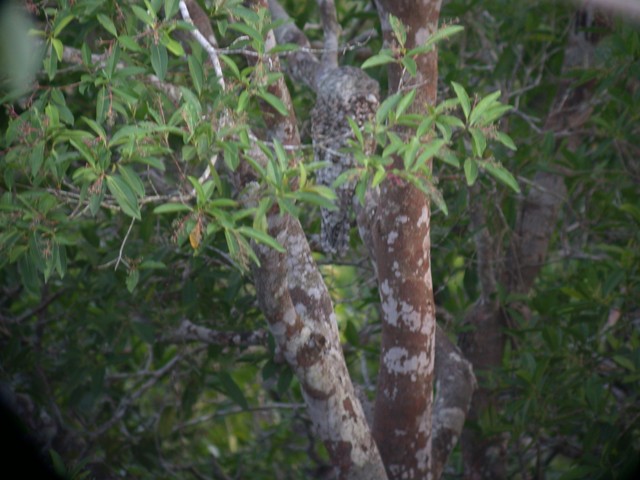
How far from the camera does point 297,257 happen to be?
2293 millimetres

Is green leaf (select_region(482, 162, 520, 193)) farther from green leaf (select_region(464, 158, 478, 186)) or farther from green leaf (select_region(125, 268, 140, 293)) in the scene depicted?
green leaf (select_region(125, 268, 140, 293))

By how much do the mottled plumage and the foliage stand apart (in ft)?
0.66

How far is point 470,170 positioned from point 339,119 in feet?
2.16

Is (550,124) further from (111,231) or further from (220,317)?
(111,231)

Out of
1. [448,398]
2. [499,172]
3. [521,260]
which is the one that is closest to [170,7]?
[499,172]

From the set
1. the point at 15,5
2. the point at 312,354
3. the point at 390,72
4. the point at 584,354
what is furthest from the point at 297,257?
the point at 584,354

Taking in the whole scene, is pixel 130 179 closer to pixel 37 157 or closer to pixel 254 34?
pixel 37 157

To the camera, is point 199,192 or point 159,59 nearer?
point 199,192

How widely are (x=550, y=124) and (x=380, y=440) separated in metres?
1.47

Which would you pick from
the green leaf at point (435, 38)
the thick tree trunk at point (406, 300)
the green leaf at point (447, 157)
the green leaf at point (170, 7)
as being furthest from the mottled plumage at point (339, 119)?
the green leaf at point (170, 7)

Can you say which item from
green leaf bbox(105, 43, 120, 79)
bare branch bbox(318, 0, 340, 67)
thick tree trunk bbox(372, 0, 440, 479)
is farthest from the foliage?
bare branch bbox(318, 0, 340, 67)

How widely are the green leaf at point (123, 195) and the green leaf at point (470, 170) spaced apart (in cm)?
66

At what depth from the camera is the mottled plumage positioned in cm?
244

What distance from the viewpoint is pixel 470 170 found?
1.87 metres
